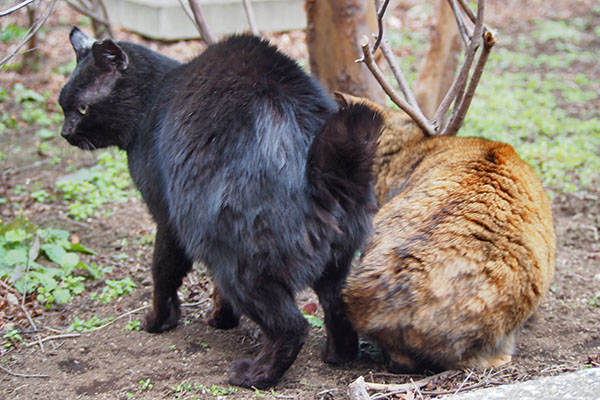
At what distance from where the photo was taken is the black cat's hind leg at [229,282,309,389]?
298 cm

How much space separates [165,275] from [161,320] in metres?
0.32

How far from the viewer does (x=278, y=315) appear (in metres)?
3.00

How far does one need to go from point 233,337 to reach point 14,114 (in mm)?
4802

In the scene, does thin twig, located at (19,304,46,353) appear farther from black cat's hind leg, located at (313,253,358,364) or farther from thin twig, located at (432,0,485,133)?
thin twig, located at (432,0,485,133)

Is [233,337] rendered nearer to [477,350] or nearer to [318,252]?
[318,252]

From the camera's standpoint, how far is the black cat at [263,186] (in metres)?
2.93

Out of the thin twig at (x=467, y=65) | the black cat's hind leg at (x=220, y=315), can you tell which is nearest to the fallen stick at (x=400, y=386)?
the black cat's hind leg at (x=220, y=315)

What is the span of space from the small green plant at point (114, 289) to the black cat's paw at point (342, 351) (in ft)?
5.02

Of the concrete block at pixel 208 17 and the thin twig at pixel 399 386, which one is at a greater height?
the concrete block at pixel 208 17

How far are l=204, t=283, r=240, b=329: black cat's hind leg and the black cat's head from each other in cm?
110

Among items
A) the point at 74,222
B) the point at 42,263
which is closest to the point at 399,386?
the point at 42,263

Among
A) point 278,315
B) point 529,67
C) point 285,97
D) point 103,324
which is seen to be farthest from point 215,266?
point 529,67

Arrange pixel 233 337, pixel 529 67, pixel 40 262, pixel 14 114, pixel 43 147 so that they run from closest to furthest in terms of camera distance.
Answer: pixel 233 337, pixel 40 262, pixel 43 147, pixel 14 114, pixel 529 67

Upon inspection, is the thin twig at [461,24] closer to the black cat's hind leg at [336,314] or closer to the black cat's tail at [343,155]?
the black cat's tail at [343,155]
